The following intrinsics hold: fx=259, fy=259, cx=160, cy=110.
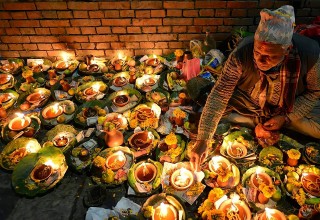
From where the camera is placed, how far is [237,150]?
4156 millimetres

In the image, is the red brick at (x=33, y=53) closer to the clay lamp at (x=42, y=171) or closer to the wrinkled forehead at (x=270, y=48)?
the clay lamp at (x=42, y=171)

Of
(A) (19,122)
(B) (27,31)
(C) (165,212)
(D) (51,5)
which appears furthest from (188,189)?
(B) (27,31)

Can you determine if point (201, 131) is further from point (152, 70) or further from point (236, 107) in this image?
point (152, 70)

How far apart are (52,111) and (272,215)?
422cm

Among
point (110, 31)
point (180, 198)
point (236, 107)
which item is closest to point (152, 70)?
point (110, 31)

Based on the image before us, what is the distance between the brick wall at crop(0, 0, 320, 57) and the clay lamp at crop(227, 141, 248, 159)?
301 centimetres

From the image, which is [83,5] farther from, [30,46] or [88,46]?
[30,46]

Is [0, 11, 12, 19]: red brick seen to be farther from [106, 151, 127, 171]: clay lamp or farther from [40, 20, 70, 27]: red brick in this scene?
[106, 151, 127, 171]: clay lamp

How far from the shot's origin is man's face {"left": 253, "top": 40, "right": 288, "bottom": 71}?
9.65 feet

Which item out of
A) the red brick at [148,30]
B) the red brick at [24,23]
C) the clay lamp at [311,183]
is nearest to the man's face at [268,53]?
the clay lamp at [311,183]

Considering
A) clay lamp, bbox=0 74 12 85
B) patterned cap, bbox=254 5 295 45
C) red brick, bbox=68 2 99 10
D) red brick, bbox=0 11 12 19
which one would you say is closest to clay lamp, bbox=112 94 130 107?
red brick, bbox=68 2 99 10

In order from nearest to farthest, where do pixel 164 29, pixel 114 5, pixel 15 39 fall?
pixel 114 5
pixel 164 29
pixel 15 39

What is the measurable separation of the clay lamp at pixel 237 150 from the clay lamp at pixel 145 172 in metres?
1.23

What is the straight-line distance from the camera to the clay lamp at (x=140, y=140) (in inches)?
171
